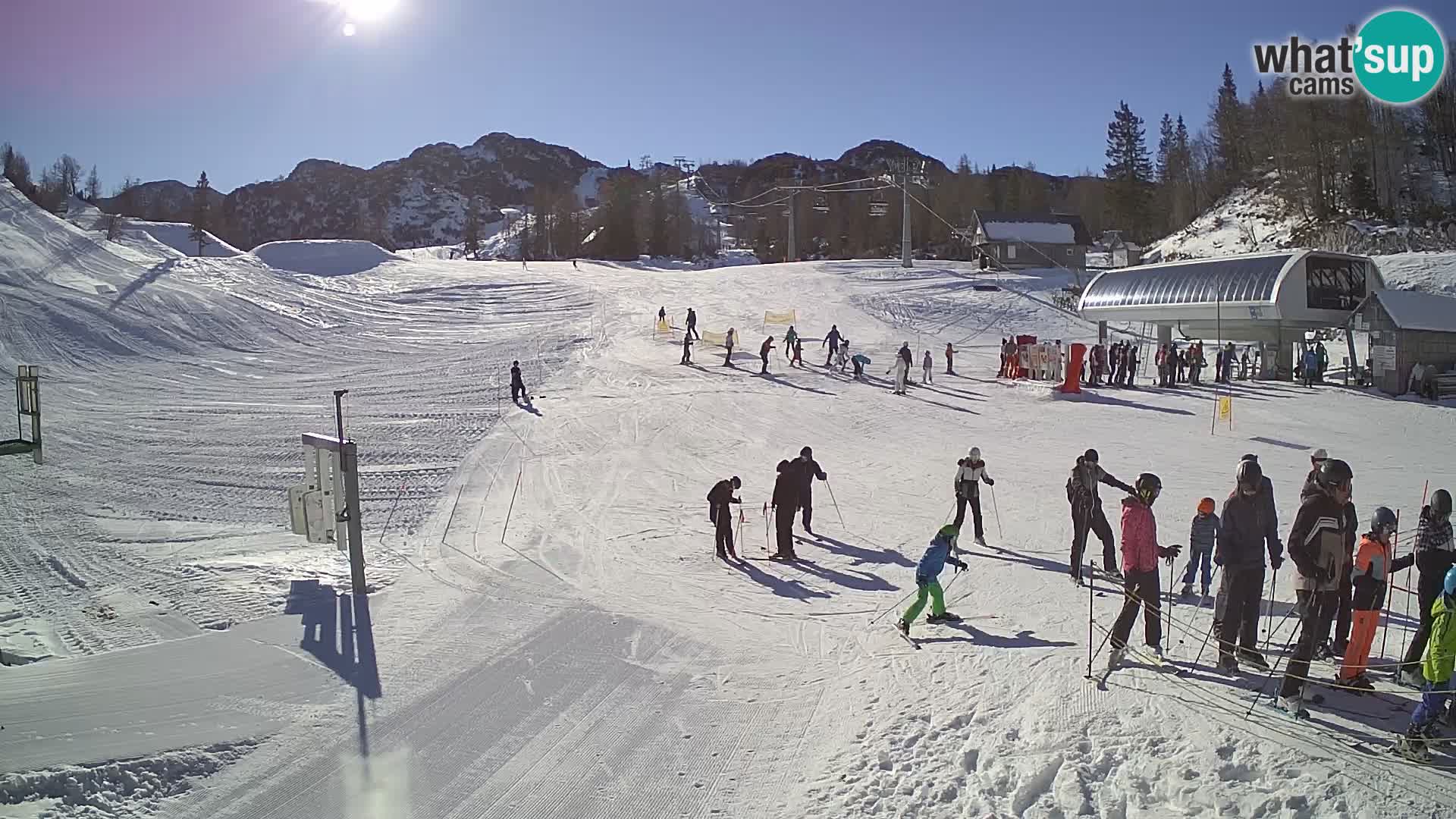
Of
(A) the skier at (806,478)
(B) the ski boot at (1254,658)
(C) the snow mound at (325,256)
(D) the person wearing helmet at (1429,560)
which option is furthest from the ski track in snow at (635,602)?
(C) the snow mound at (325,256)

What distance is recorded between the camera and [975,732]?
664cm

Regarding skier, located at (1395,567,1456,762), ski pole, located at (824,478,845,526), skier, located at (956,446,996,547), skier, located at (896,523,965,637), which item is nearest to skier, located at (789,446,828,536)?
ski pole, located at (824,478,845,526)

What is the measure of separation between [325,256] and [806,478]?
51.6m

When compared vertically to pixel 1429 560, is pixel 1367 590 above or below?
below

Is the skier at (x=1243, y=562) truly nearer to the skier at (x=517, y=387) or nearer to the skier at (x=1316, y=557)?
the skier at (x=1316, y=557)

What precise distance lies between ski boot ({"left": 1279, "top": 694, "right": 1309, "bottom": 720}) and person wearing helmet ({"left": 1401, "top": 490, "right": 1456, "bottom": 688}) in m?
1.00

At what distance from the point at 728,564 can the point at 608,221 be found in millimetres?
75988

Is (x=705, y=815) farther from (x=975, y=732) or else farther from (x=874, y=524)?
(x=874, y=524)

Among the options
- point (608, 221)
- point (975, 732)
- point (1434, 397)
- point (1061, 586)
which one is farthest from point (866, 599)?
point (608, 221)

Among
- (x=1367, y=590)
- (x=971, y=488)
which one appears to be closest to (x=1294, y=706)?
(x=1367, y=590)

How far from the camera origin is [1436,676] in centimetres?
539

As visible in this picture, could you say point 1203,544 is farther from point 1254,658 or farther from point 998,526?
point 998,526

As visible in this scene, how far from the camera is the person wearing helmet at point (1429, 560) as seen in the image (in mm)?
6516

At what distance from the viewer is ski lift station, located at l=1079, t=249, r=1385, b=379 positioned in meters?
28.9
